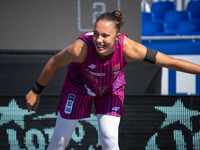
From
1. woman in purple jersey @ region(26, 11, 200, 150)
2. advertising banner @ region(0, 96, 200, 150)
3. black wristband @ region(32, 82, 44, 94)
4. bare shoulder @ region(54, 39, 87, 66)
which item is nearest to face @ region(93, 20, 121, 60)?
woman in purple jersey @ region(26, 11, 200, 150)

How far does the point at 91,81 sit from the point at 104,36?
443 millimetres

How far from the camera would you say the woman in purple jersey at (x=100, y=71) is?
70.2 inches

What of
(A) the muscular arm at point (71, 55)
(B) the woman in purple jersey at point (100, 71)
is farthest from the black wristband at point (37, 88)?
(A) the muscular arm at point (71, 55)

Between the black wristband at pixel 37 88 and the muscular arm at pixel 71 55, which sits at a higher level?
the muscular arm at pixel 71 55

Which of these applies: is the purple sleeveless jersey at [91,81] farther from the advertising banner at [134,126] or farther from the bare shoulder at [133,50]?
the advertising banner at [134,126]

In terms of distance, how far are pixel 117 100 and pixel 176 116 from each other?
113cm

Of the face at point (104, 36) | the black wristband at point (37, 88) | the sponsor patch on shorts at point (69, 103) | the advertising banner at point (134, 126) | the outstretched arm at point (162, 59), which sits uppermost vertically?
the face at point (104, 36)

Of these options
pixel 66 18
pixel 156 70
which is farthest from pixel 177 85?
pixel 66 18

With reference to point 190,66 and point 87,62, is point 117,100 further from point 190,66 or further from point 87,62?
point 190,66

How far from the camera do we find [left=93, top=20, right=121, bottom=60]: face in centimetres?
172

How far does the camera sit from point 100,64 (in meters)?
1.87

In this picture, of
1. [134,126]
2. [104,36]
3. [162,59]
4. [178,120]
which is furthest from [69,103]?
[178,120]

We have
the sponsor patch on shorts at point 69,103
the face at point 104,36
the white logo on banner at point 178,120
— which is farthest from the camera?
the white logo on banner at point 178,120

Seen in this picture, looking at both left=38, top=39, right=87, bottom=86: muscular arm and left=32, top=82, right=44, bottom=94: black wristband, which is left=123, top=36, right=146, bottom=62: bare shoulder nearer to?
left=38, top=39, right=87, bottom=86: muscular arm
